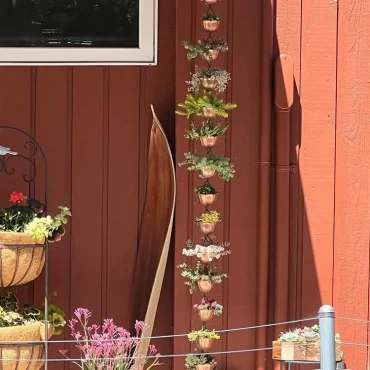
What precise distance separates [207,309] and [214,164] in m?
0.72

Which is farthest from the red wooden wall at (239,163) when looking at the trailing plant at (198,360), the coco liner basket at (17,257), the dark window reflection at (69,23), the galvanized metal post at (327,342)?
the galvanized metal post at (327,342)

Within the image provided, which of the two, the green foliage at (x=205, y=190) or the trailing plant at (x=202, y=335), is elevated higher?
the green foliage at (x=205, y=190)

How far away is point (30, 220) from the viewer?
5219 mm

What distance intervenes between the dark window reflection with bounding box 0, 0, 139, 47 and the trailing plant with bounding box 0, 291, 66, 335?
129 cm

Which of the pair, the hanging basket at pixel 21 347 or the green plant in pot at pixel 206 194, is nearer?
the hanging basket at pixel 21 347

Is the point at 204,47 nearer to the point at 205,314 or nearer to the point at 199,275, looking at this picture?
the point at 199,275

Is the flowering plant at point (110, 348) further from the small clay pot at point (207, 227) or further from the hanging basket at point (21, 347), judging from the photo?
the small clay pot at point (207, 227)

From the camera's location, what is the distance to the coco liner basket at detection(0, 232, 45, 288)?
504cm

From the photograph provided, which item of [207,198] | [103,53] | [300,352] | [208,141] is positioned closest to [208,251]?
[207,198]

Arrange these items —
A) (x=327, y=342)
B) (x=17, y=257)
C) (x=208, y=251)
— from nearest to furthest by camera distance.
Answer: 1. (x=327, y=342)
2. (x=17, y=257)
3. (x=208, y=251)

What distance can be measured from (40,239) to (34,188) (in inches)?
23.1

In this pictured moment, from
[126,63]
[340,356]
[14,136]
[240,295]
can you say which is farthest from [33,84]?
[340,356]

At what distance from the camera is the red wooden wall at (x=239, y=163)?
18.2 feet

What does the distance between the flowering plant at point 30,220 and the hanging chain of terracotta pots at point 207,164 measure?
0.65 meters
